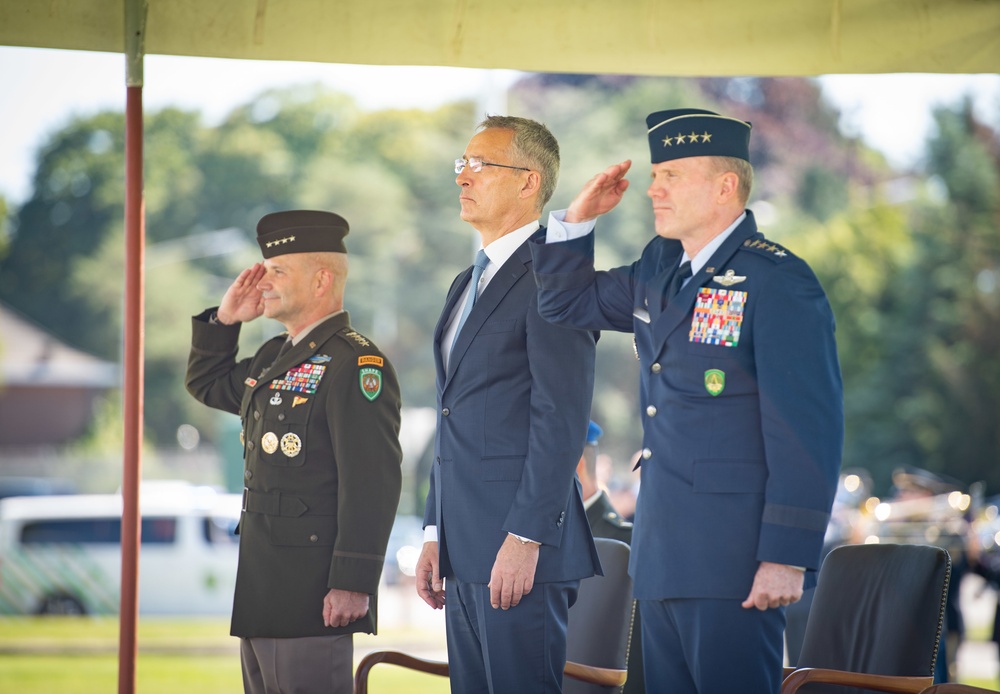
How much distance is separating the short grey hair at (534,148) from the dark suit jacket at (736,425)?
0.68m

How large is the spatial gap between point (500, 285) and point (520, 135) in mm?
457

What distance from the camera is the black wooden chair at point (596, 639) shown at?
419 cm

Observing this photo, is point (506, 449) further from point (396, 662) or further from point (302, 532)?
point (396, 662)

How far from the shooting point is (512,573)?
11.6 feet

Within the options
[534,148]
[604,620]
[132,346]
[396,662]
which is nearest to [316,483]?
Result: [396,662]

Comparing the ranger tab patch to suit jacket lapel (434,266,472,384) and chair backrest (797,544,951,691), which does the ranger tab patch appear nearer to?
suit jacket lapel (434,266,472,384)

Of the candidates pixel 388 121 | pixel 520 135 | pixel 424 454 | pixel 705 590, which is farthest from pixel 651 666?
pixel 388 121

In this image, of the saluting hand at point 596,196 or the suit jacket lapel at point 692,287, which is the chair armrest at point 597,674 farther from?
the saluting hand at point 596,196

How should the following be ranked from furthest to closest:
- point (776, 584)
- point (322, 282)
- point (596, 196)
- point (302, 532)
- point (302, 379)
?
point (322, 282) < point (302, 379) < point (302, 532) < point (596, 196) < point (776, 584)

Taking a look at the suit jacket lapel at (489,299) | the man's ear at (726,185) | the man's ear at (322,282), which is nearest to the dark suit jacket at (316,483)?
the man's ear at (322,282)

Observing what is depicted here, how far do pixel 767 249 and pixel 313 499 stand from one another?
161 centimetres

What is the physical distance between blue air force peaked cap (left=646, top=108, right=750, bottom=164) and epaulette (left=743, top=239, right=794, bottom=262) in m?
0.24

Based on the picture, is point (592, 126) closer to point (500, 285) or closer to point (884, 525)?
point (884, 525)

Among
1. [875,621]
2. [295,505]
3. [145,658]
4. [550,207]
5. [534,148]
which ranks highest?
[550,207]
